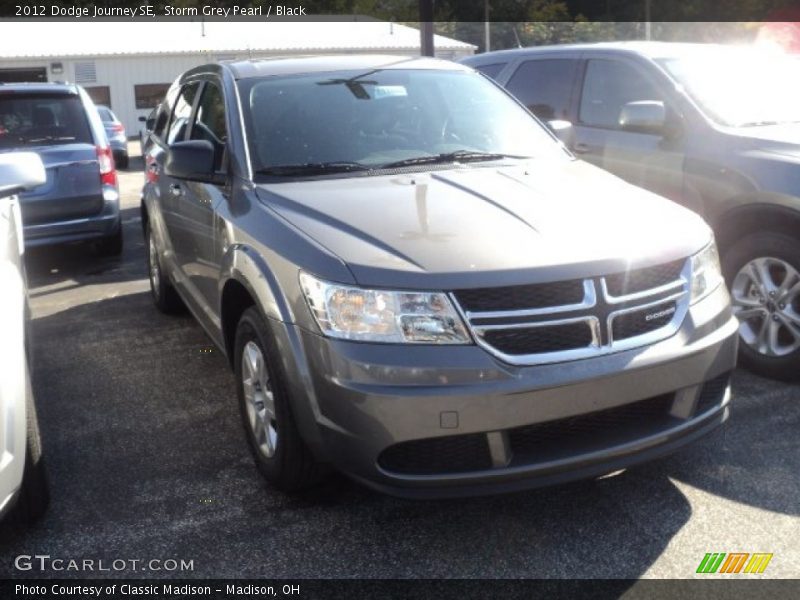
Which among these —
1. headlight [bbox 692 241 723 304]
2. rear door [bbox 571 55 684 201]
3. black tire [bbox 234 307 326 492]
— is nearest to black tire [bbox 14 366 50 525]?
black tire [bbox 234 307 326 492]

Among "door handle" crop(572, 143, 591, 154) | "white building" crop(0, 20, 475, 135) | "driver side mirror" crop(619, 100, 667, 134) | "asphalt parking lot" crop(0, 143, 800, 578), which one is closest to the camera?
"asphalt parking lot" crop(0, 143, 800, 578)

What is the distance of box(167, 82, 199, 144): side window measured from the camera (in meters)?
5.15

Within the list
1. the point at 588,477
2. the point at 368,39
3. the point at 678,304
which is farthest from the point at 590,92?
the point at 368,39

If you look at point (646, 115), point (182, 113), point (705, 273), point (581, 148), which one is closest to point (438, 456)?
point (705, 273)

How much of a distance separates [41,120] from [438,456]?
6423 mm

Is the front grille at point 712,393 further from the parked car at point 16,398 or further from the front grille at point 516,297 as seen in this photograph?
the parked car at point 16,398

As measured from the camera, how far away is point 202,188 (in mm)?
4273

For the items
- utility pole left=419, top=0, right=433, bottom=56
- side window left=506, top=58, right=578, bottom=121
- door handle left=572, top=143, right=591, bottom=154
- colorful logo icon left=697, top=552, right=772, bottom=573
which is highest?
utility pole left=419, top=0, right=433, bottom=56

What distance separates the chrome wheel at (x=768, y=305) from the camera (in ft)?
14.6

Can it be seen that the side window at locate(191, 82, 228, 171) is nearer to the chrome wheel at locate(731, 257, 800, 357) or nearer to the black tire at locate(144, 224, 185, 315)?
the black tire at locate(144, 224, 185, 315)

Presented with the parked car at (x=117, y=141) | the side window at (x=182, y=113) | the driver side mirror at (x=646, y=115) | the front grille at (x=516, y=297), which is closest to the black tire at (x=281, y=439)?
the front grille at (x=516, y=297)

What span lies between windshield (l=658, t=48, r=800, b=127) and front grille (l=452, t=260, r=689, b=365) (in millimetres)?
2413

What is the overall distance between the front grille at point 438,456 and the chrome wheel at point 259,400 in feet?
2.11

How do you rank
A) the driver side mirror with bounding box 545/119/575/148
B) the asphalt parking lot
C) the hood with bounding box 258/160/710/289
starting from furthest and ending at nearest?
1. the driver side mirror with bounding box 545/119/575/148
2. the asphalt parking lot
3. the hood with bounding box 258/160/710/289
